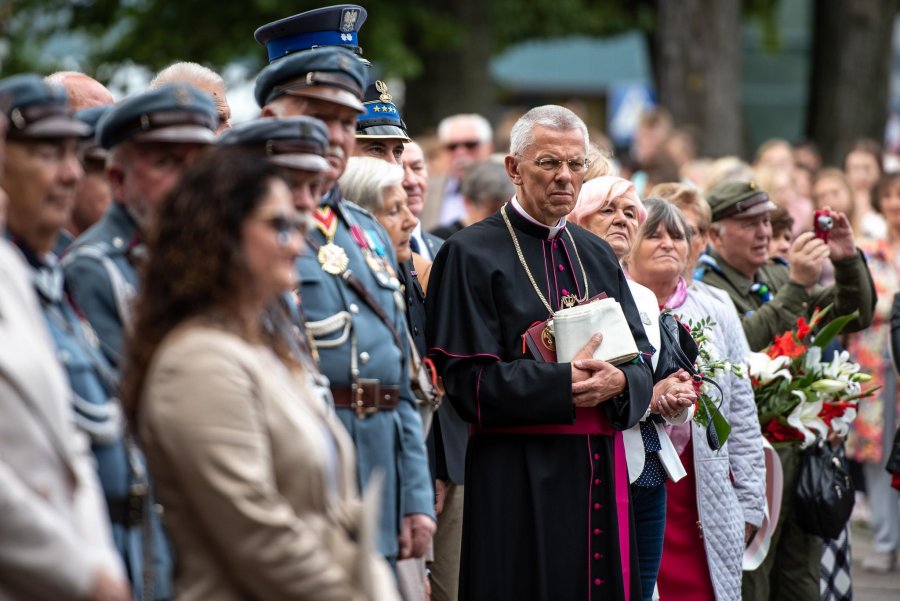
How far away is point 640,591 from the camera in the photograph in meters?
5.91

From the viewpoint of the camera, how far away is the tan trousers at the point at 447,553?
6547 millimetres

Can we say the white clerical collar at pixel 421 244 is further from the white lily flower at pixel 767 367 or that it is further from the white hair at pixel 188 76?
the white lily flower at pixel 767 367

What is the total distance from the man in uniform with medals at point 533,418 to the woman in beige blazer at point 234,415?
7.23 feet

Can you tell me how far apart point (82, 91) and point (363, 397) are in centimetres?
183

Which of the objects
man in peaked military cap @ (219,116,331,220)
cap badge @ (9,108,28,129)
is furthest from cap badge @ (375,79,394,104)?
cap badge @ (9,108,28,129)

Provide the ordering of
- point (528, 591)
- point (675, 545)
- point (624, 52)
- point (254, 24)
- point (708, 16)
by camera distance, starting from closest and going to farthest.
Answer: point (528, 591) < point (675, 545) < point (254, 24) < point (708, 16) < point (624, 52)

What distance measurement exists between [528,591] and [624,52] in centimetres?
3384

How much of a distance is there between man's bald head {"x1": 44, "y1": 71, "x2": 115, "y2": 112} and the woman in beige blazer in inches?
86.2

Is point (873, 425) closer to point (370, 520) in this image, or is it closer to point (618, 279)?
point (618, 279)

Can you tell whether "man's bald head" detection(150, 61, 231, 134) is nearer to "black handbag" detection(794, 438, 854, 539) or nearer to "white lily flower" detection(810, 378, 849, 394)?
"white lily flower" detection(810, 378, 849, 394)

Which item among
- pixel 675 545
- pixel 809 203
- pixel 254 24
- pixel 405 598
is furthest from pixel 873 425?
pixel 254 24

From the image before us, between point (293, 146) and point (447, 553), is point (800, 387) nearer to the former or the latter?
point (447, 553)

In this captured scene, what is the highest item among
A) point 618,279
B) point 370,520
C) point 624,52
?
point 624,52

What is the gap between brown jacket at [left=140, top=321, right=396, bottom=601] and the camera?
319 centimetres
